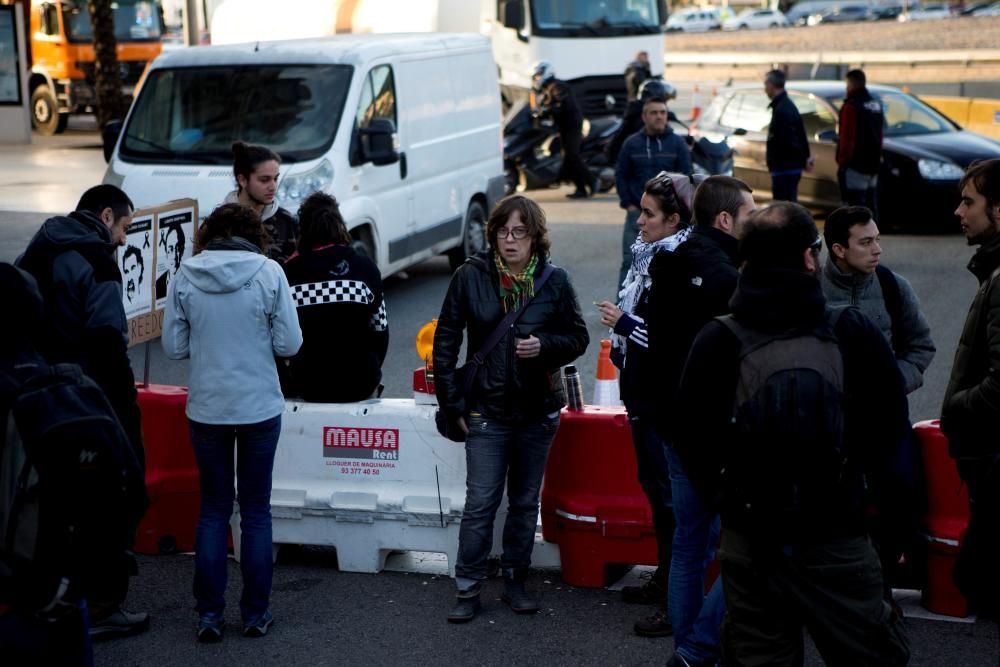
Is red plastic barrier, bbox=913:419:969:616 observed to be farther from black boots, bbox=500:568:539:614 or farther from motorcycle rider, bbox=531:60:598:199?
motorcycle rider, bbox=531:60:598:199

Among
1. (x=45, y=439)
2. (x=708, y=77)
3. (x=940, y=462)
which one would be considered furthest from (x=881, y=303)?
(x=708, y=77)

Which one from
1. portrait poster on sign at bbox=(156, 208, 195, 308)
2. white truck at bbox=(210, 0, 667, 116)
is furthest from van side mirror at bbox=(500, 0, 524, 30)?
portrait poster on sign at bbox=(156, 208, 195, 308)

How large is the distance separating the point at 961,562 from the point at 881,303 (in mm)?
1608

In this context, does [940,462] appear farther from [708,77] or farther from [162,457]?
[708,77]

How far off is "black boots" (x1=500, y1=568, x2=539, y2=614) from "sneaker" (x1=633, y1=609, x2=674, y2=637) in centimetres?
46

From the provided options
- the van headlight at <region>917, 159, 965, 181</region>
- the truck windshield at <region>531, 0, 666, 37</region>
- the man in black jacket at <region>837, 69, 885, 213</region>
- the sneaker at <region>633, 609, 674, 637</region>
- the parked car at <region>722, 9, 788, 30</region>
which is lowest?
the sneaker at <region>633, 609, 674, 637</region>

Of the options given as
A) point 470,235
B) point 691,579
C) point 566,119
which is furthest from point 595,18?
point 691,579

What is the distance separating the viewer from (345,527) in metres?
5.98

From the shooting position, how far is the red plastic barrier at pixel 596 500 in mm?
5648

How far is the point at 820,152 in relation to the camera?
1584 cm

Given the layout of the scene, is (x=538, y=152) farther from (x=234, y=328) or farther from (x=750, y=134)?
(x=234, y=328)

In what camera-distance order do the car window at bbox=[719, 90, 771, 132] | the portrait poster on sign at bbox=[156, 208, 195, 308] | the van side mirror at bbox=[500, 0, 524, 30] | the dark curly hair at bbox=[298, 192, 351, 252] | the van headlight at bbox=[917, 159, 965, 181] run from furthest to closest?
the van side mirror at bbox=[500, 0, 524, 30], the car window at bbox=[719, 90, 771, 132], the van headlight at bbox=[917, 159, 965, 181], the portrait poster on sign at bbox=[156, 208, 195, 308], the dark curly hair at bbox=[298, 192, 351, 252]

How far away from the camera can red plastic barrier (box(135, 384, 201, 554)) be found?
243 inches

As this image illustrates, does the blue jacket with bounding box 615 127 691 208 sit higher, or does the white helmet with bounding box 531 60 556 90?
the white helmet with bounding box 531 60 556 90
